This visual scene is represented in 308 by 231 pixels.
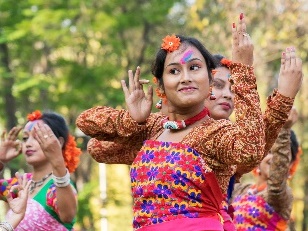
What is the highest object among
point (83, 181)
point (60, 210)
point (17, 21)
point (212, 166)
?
point (17, 21)

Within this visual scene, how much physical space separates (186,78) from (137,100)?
1.21 ft

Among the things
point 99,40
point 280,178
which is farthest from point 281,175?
point 99,40

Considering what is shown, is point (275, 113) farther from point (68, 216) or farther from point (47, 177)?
point (47, 177)

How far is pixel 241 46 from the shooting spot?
3564mm

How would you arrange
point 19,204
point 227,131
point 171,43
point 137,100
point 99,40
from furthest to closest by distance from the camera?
1. point 99,40
2. point 19,204
3. point 137,100
4. point 171,43
5. point 227,131

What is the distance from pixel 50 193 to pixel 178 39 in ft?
6.77

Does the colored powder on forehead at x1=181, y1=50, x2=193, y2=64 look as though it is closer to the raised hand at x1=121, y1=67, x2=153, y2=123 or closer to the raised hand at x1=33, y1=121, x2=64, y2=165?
the raised hand at x1=121, y1=67, x2=153, y2=123

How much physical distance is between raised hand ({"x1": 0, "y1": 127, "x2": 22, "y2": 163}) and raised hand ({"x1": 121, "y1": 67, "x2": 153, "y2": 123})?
1.96 metres

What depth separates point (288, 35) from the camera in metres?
13.5

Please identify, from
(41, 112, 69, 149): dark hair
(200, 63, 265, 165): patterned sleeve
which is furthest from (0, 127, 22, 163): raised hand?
(200, 63, 265, 165): patterned sleeve

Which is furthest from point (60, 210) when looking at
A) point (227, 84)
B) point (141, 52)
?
point (141, 52)

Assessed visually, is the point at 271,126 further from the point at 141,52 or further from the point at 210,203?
the point at 141,52

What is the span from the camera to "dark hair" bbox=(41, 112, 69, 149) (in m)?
5.96

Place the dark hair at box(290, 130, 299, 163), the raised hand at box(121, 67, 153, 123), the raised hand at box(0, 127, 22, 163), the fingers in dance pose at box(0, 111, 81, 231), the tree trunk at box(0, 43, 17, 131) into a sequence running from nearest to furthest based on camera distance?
the raised hand at box(121, 67, 153, 123) < the fingers in dance pose at box(0, 111, 81, 231) < the raised hand at box(0, 127, 22, 163) < the dark hair at box(290, 130, 299, 163) < the tree trunk at box(0, 43, 17, 131)
